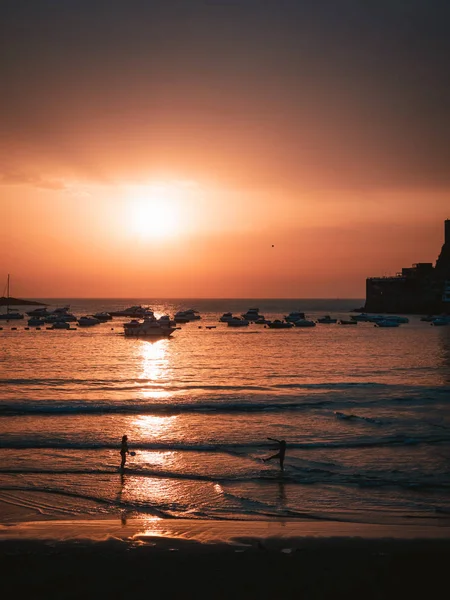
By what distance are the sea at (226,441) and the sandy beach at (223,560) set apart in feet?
4.82

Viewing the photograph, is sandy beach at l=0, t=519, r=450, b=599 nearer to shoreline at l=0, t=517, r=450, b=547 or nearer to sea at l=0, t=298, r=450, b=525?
shoreline at l=0, t=517, r=450, b=547

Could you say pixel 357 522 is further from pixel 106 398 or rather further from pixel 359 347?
pixel 359 347

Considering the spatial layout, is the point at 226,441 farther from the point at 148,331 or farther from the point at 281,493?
the point at 148,331

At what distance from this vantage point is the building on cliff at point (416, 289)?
557 ft

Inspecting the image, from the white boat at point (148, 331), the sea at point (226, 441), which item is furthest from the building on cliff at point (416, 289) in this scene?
the sea at point (226, 441)

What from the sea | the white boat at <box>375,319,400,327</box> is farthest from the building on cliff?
the sea

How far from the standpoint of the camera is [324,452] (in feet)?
73.3

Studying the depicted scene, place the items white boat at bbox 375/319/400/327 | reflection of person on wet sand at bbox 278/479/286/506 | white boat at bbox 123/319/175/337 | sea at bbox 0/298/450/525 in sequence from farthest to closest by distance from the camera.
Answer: white boat at bbox 375/319/400/327 → white boat at bbox 123/319/175/337 → reflection of person on wet sand at bbox 278/479/286/506 → sea at bbox 0/298/450/525

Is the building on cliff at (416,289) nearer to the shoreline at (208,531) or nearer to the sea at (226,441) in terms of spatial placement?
the sea at (226,441)

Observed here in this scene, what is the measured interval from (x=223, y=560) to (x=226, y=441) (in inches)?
498

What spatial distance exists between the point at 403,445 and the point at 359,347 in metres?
52.0

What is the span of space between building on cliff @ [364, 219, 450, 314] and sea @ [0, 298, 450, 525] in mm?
125249

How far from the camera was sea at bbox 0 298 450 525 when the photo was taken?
52.7ft

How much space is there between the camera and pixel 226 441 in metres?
24.2
